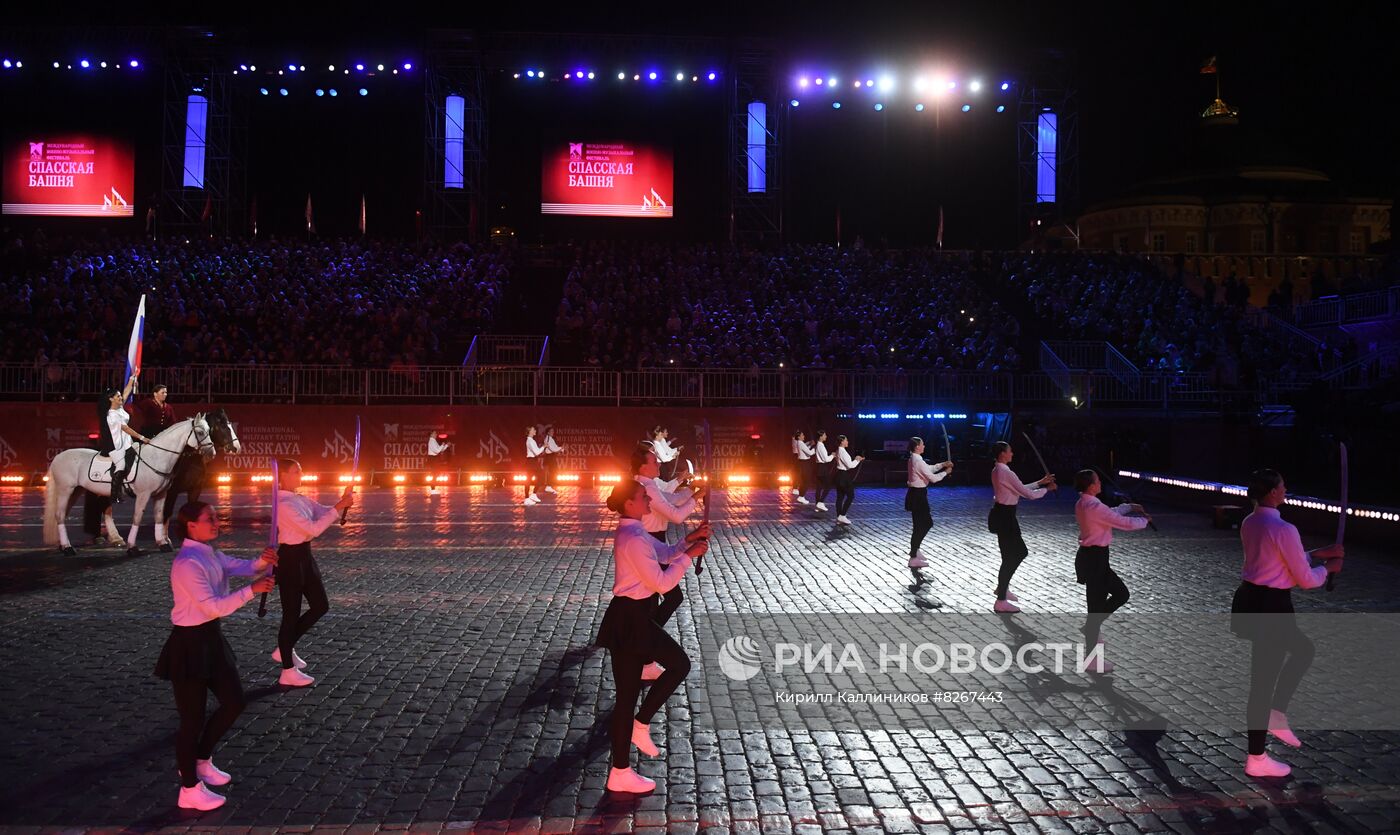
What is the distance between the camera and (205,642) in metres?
5.06

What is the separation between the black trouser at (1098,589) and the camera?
7578mm

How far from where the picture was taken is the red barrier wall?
79.0 ft

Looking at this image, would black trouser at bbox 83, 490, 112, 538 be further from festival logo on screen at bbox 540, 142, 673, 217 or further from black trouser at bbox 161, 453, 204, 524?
festival logo on screen at bbox 540, 142, 673, 217

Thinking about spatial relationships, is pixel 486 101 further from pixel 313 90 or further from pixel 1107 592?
pixel 1107 592

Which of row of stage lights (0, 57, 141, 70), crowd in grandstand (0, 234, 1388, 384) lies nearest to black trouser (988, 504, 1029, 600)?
crowd in grandstand (0, 234, 1388, 384)

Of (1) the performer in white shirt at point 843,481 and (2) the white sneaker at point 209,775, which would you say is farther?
(1) the performer in white shirt at point 843,481

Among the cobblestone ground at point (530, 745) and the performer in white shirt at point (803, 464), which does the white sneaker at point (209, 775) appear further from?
the performer in white shirt at point (803, 464)

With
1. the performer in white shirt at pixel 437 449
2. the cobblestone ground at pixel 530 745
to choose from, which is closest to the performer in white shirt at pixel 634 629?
the cobblestone ground at pixel 530 745

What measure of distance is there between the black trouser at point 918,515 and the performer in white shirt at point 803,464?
8.51 meters

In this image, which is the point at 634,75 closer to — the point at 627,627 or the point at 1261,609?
the point at 627,627

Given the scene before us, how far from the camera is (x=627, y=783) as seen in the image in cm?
516

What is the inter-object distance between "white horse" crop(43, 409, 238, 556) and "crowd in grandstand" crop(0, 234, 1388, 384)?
37.1 feet

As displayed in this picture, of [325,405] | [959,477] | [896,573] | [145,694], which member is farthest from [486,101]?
[145,694]

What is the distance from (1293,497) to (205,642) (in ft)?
60.7
